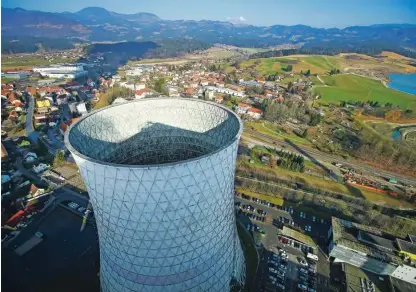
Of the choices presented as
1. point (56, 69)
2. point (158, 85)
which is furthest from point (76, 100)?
point (56, 69)

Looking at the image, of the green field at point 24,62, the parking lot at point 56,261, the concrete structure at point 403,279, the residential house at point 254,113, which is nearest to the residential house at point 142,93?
the residential house at point 254,113

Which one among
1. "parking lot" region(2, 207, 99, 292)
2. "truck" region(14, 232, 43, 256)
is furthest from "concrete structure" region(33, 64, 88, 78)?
"truck" region(14, 232, 43, 256)

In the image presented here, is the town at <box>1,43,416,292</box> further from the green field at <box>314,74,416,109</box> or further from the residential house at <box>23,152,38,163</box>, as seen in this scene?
the green field at <box>314,74,416,109</box>

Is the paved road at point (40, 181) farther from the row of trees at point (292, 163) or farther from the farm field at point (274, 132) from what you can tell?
the farm field at point (274, 132)

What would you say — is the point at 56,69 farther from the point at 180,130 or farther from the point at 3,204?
the point at 180,130

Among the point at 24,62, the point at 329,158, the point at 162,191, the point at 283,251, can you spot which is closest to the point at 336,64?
the point at 329,158
